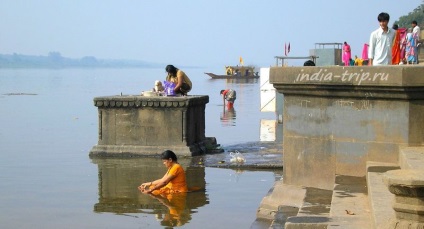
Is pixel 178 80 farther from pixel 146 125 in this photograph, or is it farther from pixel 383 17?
pixel 383 17

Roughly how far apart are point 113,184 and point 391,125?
545 cm

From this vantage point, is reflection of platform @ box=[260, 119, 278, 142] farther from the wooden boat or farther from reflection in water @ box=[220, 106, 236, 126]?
the wooden boat

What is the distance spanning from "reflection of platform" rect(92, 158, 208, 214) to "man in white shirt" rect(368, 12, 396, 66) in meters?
3.03

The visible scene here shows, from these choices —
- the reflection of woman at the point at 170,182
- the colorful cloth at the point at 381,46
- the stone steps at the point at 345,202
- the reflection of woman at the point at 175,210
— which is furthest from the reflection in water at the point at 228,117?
the stone steps at the point at 345,202

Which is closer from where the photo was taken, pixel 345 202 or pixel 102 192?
pixel 345 202

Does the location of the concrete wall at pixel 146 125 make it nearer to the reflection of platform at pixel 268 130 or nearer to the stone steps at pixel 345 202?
the reflection of platform at pixel 268 130

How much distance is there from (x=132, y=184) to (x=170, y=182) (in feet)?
3.70

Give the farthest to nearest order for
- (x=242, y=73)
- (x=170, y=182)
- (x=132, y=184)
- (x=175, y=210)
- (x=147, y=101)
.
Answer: (x=242, y=73), (x=147, y=101), (x=132, y=184), (x=170, y=182), (x=175, y=210)

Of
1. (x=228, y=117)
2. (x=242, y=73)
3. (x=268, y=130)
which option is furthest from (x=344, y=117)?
(x=242, y=73)

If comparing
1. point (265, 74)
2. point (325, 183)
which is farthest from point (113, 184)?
point (265, 74)

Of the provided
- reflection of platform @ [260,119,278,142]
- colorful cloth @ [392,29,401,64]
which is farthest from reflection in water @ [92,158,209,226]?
reflection of platform @ [260,119,278,142]

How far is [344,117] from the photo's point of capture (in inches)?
361

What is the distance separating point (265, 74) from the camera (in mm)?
28547

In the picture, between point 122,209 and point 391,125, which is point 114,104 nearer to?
point 122,209
